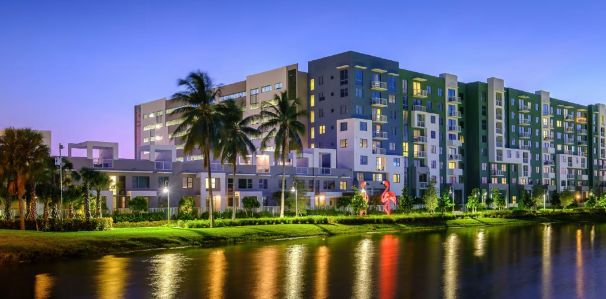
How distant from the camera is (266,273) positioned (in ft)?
100

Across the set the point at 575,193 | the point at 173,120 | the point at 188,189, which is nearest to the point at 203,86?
the point at 188,189

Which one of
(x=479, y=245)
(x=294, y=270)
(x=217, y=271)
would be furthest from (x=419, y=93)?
(x=217, y=271)

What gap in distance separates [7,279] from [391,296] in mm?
17737

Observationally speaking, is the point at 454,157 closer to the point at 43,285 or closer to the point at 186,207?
the point at 186,207

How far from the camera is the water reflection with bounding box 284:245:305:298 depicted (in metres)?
25.0

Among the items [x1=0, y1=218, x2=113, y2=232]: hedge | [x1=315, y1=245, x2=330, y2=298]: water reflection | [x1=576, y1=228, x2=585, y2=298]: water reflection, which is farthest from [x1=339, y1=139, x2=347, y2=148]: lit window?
[x1=315, y1=245, x2=330, y2=298]: water reflection

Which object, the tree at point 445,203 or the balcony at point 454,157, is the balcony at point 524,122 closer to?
the balcony at point 454,157

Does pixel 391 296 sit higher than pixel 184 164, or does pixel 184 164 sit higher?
pixel 184 164

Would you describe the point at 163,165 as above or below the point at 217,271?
above

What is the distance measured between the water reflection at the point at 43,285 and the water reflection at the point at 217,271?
643 cm

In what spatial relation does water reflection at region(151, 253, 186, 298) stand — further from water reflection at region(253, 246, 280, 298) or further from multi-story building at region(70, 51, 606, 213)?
multi-story building at region(70, 51, 606, 213)

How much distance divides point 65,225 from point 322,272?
87.7 feet

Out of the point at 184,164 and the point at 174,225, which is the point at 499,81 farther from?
the point at 174,225

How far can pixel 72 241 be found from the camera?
136ft
